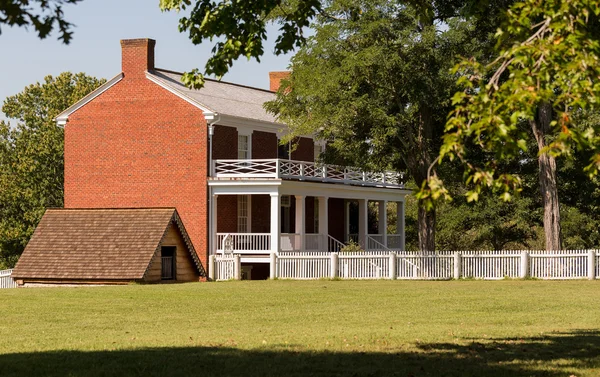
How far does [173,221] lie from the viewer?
41.4 metres

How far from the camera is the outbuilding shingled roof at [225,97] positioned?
44731 millimetres

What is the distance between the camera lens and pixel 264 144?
47781 millimetres

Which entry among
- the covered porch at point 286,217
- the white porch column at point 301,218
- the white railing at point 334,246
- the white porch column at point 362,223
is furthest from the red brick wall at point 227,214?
the white porch column at point 362,223

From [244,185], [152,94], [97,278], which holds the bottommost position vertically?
[97,278]

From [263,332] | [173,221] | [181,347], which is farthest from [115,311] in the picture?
[173,221]

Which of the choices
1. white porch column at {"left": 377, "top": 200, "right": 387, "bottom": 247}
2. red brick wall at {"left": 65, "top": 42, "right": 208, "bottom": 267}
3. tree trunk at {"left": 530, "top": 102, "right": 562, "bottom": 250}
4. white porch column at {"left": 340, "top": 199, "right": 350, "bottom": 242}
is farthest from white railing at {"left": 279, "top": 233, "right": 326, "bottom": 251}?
tree trunk at {"left": 530, "top": 102, "right": 562, "bottom": 250}

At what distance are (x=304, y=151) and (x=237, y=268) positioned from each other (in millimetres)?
12489

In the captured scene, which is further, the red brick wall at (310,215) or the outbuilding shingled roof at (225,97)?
the red brick wall at (310,215)

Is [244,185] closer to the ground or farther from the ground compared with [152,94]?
closer to the ground

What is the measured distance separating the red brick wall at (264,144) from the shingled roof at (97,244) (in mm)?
6507

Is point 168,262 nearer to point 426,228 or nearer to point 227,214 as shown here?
point 227,214

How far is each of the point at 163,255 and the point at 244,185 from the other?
418cm

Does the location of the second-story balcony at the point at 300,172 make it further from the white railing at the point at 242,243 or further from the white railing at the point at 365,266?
the white railing at the point at 365,266

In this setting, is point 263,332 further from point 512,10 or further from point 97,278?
point 97,278
